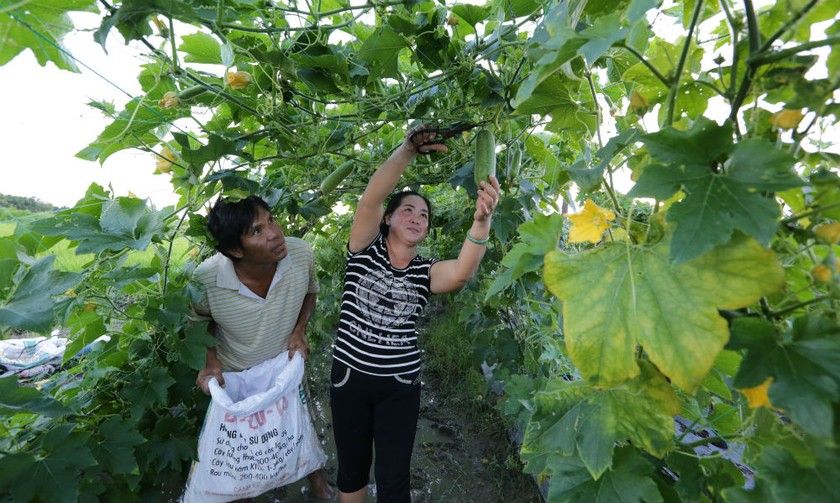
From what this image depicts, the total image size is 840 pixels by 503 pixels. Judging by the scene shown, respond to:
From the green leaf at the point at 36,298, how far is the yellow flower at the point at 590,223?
1095mm

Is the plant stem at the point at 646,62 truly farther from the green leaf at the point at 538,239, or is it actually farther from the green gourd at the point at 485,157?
the green gourd at the point at 485,157

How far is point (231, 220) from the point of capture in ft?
5.55

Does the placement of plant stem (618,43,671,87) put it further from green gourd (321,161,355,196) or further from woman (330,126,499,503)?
green gourd (321,161,355,196)

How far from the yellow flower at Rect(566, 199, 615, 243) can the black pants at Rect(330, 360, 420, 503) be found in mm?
1175

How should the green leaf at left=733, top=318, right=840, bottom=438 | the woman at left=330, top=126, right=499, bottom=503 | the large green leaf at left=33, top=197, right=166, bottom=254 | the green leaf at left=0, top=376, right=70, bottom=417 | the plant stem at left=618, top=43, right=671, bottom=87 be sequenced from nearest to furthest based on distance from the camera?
the green leaf at left=733, top=318, right=840, bottom=438 < the plant stem at left=618, top=43, right=671, bottom=87 < the green leaf at left=0, top=376, right=70, bottom=417 < the large green leaf at left=33, top=197, right=166, bottom=254 < the woman at left=330, top=126, right=499, bottom=503

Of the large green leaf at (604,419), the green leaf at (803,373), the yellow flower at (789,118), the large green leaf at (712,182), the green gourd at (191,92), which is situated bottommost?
the large green leaf at (604,419)

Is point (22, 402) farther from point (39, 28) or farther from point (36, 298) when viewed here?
point (39, 28)

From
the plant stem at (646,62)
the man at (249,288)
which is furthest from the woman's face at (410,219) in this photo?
the plant stem at (646,62)

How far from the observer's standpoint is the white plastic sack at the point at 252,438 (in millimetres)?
1589

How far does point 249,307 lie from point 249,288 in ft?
0.27

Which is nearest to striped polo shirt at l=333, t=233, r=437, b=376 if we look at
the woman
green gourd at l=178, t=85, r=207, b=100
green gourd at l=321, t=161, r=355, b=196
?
the woman

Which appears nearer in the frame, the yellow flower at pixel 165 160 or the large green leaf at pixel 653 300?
the large green leaf at pixel 653 300

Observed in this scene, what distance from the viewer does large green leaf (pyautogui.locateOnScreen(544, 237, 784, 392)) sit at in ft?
1.62

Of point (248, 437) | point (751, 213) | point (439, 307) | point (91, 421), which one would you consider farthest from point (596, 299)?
point (439, 307)
